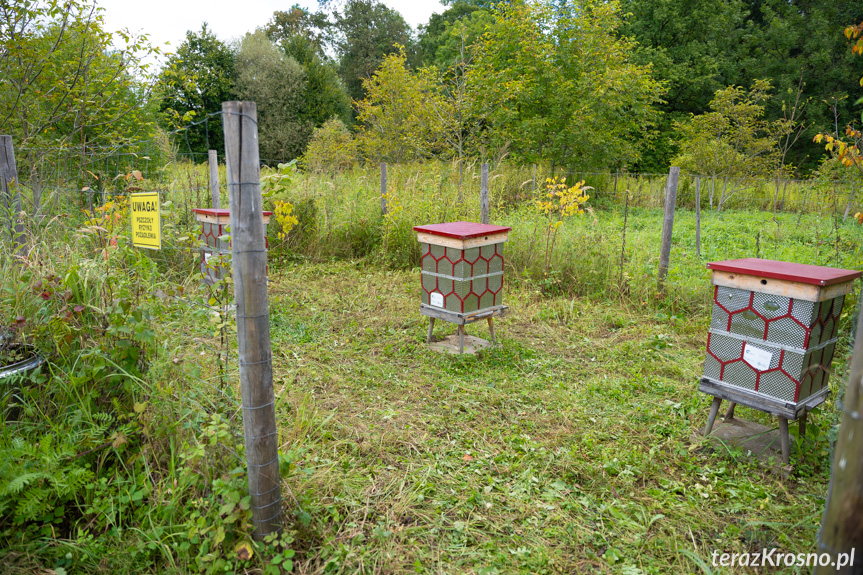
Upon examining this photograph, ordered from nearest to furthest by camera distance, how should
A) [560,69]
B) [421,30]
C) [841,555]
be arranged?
[841,555]
[560,69]
[421,30]

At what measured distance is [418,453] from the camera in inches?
125

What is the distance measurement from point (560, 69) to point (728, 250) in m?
7.21

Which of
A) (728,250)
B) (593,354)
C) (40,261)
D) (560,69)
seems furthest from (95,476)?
(560,69)

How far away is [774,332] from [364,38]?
32.3 m

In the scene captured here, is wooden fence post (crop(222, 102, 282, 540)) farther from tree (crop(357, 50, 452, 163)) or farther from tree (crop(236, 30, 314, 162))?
tree (crop(236, 30, 314, 162))

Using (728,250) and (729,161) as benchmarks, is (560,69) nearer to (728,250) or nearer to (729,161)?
(729,161)

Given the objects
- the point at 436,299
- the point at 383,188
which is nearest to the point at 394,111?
the point at 383,188

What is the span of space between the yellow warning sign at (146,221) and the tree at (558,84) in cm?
1034

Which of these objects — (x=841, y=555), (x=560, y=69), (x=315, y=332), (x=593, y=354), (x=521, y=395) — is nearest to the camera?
(x=841, y=555)

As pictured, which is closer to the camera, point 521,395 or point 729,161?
point 521,395

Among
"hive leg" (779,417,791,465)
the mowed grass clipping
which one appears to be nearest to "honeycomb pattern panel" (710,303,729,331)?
"hive leg" (779,417,791,465)

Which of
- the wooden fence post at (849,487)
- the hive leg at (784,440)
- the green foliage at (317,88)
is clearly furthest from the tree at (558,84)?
the green foliage at (317,88)

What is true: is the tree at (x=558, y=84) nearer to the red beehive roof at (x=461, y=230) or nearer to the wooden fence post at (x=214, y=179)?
the wooden fence post at (x=214, y=179)

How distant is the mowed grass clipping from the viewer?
2396 mm
